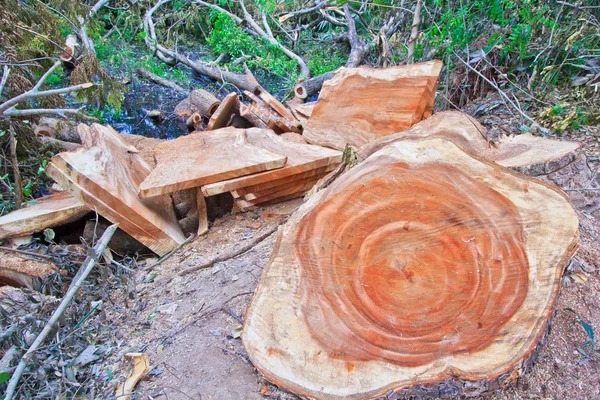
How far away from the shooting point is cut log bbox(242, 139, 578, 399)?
1.35m

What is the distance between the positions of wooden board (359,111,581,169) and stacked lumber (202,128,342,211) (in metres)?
0.46

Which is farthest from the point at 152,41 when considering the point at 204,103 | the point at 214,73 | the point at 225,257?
the point at 225,257

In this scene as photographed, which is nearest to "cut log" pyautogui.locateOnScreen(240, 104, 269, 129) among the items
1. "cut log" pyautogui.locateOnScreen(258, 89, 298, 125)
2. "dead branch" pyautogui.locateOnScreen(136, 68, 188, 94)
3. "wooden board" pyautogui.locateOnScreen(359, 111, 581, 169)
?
"cut log" pyautogui.locateOnScreen(258, 89, 298, 125)

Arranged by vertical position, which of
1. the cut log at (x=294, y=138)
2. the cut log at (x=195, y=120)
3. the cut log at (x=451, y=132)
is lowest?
the cut log at (x=195, y=120)

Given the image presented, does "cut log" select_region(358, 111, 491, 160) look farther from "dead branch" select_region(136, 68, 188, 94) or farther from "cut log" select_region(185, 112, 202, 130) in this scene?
"dead branch" select_region(136, 68, 188, 94)

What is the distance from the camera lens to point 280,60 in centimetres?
623

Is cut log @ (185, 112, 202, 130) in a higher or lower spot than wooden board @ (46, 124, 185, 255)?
lower

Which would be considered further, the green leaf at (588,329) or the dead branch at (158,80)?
the dead branch at (158,80)

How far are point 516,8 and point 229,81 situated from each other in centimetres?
343

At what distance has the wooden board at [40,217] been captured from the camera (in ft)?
8.16

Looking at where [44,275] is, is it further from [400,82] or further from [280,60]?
[280,60]

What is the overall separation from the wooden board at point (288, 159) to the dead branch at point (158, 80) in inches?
127

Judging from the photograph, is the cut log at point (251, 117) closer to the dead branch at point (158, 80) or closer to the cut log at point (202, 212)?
the cut log at point (202, 212)

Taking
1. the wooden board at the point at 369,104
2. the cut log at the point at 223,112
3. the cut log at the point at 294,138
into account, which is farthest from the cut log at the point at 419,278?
the cut log at the point at 223,112
